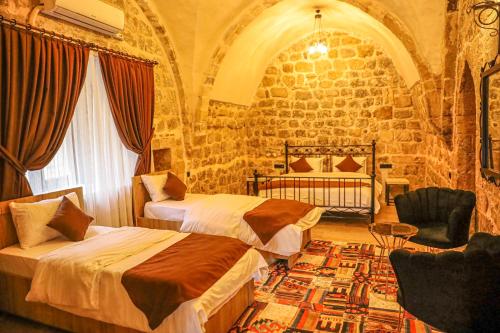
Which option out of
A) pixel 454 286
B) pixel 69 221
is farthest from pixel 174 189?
pixel 454 286

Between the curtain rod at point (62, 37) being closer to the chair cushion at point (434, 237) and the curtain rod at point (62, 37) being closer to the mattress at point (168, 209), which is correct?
the mattress at point (168, 209)

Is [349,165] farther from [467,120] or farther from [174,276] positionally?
[174,276]

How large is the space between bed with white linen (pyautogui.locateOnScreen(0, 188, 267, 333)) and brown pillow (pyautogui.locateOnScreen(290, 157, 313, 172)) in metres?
4.05

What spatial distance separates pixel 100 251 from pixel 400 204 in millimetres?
2749

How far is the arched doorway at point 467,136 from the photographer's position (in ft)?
13.3

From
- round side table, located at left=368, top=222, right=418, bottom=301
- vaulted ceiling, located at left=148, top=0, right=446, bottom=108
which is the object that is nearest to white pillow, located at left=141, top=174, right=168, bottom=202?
vaulted ceiling, located at left=148, top=0, right=446, bottom=108

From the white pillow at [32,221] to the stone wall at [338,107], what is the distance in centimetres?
516

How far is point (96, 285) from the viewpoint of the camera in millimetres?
2545

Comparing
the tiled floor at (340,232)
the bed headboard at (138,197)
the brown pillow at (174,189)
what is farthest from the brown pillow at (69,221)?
the brown pillow at (174,189)

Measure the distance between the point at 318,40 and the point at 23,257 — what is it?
20.8 ft

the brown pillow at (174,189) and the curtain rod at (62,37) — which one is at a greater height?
the curtain rod at (62,37)

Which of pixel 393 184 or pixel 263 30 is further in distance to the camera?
pixel 393 184

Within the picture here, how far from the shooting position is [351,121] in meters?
7.30

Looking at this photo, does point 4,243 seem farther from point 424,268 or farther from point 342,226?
point 342,226
